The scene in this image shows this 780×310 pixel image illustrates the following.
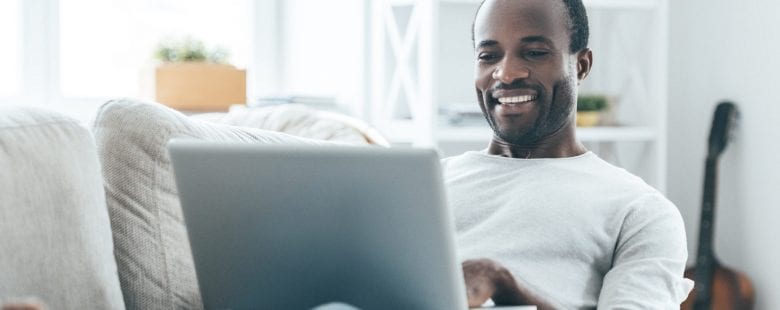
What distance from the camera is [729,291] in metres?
3.19

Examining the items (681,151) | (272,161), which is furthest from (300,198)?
(681,151)

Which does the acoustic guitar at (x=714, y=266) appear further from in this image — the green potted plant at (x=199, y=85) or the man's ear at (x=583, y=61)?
the man's ear at (x=583, y=61)

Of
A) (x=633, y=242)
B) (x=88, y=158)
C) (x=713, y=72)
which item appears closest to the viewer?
(x=88, y=158)

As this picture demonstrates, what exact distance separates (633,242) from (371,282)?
0.44m

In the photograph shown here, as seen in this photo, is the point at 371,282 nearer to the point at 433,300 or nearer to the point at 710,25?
A: the point at 433,300

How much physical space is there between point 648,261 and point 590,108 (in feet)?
6.36

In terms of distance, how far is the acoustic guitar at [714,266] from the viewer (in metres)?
3.16

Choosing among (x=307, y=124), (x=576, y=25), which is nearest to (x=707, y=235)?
(x=307, y=124)

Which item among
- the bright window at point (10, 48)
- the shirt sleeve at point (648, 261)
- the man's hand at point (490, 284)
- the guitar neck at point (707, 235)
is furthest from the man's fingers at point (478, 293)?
the bright window at point (10, 48)

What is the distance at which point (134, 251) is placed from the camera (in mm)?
1302

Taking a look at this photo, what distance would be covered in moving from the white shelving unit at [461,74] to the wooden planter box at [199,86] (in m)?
0.43

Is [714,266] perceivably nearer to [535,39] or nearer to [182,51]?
[182,51]

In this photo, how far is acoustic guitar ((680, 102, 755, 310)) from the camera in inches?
124

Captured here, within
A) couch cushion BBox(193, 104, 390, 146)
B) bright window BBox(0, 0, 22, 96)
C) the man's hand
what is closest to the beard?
the man's hand
